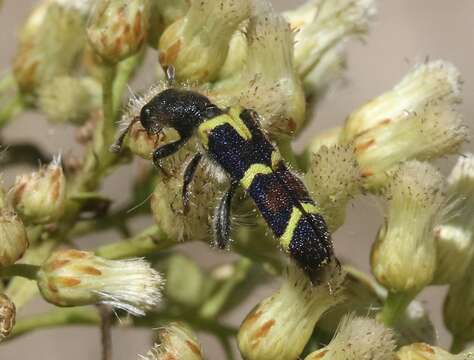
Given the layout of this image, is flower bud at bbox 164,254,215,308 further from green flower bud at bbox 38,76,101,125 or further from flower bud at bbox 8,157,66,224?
flower bud at bbox 8,157,66,224

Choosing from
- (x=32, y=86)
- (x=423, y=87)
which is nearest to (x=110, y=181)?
(x=32, y=86)

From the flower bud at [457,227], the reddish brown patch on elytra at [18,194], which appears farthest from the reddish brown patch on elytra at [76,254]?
the flower bud at [457,227]

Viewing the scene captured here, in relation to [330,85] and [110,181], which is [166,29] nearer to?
[330,85]

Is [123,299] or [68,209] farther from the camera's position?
[68,209]

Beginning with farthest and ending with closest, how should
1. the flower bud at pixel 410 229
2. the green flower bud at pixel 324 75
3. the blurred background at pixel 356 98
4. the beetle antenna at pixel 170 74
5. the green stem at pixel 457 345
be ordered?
the blurred background at pixel 356 98, the green flower bud at pixel 324 75, the green stem at pixel 457 345, the beetle antenna at pixel 170 74, the flower bud at pixel 410 229

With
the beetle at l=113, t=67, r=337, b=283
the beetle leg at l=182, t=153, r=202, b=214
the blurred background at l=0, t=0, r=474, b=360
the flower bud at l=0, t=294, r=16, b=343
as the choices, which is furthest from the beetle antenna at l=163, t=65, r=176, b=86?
the blurred background at l=0, t=0, r=474, b=360

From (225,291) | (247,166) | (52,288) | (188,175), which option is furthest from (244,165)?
(225,291)

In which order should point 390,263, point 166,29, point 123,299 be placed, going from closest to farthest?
point 123,299 → point 390,263 → point 166,29

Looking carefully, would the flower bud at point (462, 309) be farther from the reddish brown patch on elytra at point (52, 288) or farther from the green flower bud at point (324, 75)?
the reddish brown patch on elytra at point (52, 288)
